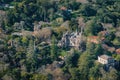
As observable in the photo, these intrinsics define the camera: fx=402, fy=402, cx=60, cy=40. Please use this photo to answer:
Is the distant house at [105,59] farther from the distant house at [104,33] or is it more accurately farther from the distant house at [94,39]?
the distant house at [104,33]

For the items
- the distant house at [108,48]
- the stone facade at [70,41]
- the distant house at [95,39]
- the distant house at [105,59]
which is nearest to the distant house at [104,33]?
the distant house at [95,39]

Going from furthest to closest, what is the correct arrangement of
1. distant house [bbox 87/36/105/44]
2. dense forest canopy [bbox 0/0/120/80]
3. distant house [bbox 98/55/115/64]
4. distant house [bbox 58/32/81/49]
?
1. distant house [bbox 87/36/105/44]
2. distant house [bbox 58/32/81/49]
3. distant house [bbox 98/55/115/64]
4. dense forest canopy [bbox 0/0/120/80]

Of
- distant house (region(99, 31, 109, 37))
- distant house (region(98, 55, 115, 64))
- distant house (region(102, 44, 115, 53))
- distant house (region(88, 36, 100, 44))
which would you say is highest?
distant house (region(99, 31, 109, 37))

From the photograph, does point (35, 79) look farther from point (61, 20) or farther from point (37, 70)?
point (61, 20)

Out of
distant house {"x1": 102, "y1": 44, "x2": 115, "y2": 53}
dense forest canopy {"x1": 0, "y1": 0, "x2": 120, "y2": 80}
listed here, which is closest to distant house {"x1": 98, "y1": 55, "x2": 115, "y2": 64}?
dense forest canopy {"x1": 0, "y1": 0, "x2": 120, "y2": 80}

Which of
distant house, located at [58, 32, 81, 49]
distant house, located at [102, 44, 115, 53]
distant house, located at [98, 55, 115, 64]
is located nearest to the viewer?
distant house, located at [98, 55, 115, 64]

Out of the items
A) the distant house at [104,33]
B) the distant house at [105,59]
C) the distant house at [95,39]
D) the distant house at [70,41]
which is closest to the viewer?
the distant house at [105,59]

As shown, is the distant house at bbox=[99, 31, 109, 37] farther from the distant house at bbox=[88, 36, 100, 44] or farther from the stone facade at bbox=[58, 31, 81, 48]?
the stone facade at bbox=[58, 31, 81, 48]

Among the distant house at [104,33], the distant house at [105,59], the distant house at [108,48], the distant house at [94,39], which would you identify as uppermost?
the distant house at [104,33]

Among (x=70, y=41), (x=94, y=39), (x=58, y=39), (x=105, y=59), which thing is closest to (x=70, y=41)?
(x=70, y=41)

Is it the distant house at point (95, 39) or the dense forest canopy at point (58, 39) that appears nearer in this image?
the dense forest canopy at point (58, 39)

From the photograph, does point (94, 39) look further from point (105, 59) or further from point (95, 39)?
point (105, 59)
